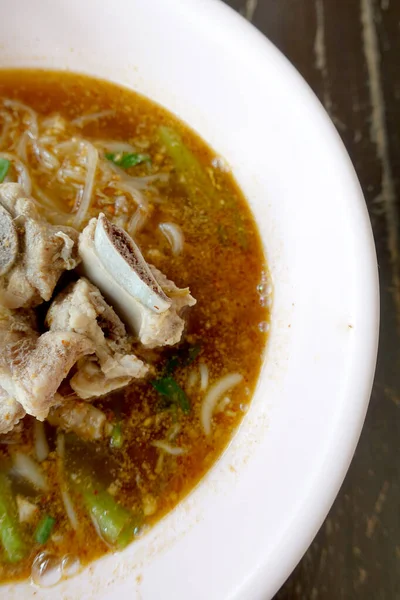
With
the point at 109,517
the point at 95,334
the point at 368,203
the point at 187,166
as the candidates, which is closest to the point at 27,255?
the point at 95,334

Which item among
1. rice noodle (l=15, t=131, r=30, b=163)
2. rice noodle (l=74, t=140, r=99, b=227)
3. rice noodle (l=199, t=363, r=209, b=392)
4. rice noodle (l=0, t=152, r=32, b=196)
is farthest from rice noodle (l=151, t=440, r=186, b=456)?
rice noodle (l=15, t=131, r=30, b=163)

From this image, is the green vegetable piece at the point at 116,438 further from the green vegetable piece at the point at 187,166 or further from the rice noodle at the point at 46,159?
the rice noodle at the point at 46,159

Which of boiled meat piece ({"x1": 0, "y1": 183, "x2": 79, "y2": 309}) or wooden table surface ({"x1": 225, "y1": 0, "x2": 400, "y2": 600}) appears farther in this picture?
wooden table surface ({"x1": 225, "y1": 0, "x2": 400, "y2": 600})

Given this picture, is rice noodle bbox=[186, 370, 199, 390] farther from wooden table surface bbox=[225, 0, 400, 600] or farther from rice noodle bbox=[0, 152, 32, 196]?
rice noodle bbox=[0, 152, 32, 196]

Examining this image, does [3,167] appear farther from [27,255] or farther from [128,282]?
[128,282]

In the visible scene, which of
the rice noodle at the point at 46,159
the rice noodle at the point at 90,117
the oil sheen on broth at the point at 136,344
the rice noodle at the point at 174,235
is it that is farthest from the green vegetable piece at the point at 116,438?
the rice noodle at the point at 90,117
